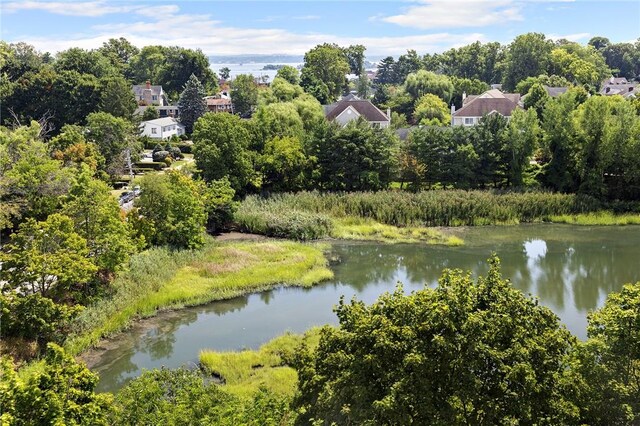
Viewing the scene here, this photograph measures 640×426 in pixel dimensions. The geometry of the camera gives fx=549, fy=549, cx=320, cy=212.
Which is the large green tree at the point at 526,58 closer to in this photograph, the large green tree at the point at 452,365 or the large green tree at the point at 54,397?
the large green tree at the point at 452,365

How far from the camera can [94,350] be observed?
61.2 feet

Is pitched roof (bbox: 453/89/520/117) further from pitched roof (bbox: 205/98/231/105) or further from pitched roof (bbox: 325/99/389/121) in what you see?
pitched roof (bbox: 205/98/231/105)

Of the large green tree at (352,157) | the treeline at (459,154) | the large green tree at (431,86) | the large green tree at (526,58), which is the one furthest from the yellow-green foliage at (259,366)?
the large green tree at (526,58)

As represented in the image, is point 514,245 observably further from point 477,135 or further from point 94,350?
point 94,350

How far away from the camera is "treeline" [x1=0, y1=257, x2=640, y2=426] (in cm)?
916

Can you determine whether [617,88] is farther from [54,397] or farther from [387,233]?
[54,397]

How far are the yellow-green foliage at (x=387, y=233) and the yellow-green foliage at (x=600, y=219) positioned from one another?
28.1 feet

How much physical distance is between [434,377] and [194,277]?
16836 millimetres

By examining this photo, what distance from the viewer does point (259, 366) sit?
57.4 feet

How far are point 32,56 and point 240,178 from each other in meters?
46.4

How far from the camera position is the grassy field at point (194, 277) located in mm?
19844

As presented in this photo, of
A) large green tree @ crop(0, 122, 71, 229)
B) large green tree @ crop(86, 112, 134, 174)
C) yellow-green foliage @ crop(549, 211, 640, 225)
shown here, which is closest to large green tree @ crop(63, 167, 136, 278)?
large green tree @ crop(0, 122, 71, 229)

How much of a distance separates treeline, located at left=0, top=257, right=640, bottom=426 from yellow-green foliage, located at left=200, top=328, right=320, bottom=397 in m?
4.95

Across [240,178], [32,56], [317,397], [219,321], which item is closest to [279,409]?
[317,397]
